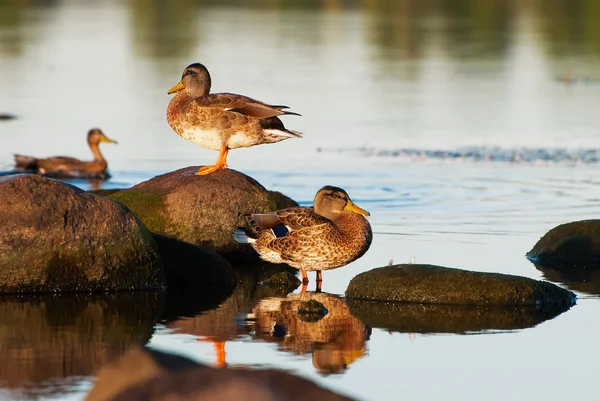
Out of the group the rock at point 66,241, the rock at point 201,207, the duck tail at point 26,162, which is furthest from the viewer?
the duck tail at point 26,162

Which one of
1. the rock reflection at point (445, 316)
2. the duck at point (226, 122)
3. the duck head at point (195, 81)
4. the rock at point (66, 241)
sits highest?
the duck head at point (195, 81)

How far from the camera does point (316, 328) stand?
10.7 m

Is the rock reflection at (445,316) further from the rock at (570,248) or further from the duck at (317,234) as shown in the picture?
the rock at (570,248)

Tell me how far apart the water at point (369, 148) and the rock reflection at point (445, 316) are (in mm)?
172

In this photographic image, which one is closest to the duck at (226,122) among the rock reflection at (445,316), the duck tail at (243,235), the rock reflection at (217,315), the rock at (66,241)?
the duck tail at (243,235)

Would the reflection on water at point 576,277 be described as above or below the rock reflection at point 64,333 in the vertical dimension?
above

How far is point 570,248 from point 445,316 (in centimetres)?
299

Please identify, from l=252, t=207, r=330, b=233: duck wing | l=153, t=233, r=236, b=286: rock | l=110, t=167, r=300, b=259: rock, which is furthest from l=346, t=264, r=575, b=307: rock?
l=110, t=167, r=300, b=259: rock

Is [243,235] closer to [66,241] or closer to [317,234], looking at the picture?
[317,234]

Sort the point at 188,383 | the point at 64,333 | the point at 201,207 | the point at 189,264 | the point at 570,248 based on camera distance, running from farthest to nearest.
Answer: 1. the point at 201,207
2. the point at 570,248
3. the point at 189,264
4. the point at 64,333
5. the point at 188,383

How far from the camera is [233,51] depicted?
48.1 metres

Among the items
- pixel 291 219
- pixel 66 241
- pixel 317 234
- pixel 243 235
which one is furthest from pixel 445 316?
pixel 66 241

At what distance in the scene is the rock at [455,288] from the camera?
11266mm

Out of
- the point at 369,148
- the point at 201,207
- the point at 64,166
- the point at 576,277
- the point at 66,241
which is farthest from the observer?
the point at 369,148
